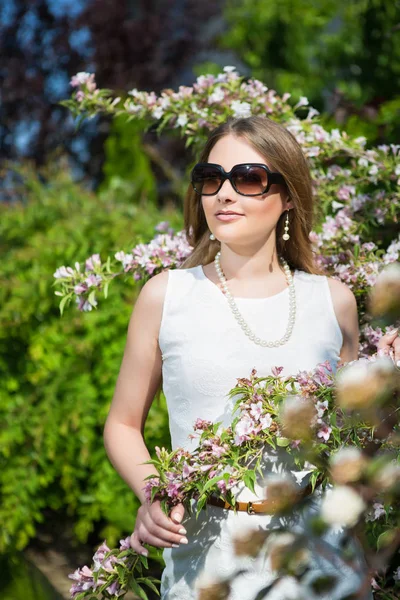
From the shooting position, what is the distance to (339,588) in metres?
1.55

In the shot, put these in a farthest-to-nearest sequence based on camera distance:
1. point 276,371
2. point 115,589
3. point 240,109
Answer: point 240,109 < point 115,589 < point 276,371

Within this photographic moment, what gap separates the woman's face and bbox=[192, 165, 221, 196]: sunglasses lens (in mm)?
20

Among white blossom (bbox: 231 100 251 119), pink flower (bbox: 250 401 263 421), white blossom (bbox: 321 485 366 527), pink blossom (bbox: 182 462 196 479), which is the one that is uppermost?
white blossom (bbox: 231 100 251 119)

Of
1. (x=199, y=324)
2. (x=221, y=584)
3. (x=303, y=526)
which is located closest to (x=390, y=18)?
(x=199, y=324)

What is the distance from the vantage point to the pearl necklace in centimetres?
175

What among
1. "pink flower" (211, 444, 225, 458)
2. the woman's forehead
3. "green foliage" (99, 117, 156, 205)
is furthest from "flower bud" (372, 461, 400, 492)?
"green foliage" (99, 117, 156, 205)

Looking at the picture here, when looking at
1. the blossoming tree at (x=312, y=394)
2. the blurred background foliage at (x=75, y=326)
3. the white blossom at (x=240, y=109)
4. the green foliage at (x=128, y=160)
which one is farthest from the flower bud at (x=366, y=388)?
the green foliage at (x=128, y=160)

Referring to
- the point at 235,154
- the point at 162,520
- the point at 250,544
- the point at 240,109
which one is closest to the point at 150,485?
the point at 162,520

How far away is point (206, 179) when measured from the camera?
5.88ft

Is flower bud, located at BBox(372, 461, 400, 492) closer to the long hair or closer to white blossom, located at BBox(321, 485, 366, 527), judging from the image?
white blossom, located at BBox(321, 485, 366, 527)

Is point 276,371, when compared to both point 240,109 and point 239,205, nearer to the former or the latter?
point 239,205

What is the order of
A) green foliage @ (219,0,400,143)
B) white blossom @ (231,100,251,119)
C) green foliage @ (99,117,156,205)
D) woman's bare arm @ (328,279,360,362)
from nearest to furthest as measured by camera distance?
1. woman's bare arm @ (328,279,360,362)
2. white blossom @ (231,100,251,119)
3. green foliage @ (219,0,400,143)
4. green foliage @ (99,117,156,205)

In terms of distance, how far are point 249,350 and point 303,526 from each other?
0.41 m

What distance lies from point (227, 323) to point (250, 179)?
1.15ft
